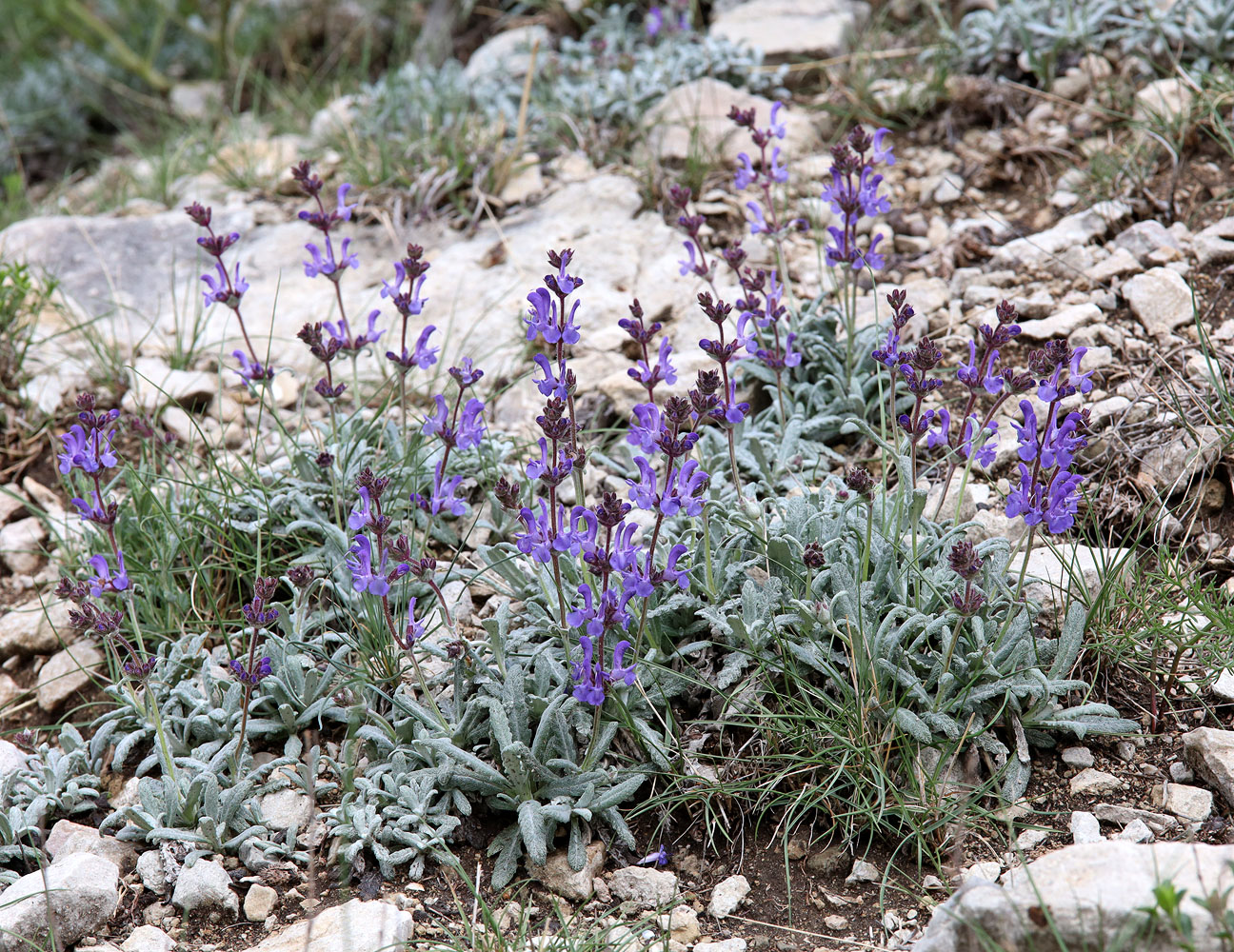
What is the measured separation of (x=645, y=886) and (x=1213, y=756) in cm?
138

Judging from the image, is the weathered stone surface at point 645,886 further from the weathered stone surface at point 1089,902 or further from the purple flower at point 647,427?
the purple flower at point 647,427

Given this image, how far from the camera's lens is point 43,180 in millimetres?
7395

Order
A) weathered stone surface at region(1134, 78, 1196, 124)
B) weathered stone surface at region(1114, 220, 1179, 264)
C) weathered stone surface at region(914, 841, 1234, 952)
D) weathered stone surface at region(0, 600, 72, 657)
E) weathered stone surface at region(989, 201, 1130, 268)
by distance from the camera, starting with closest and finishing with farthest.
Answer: weathered stone surface at region(914, 841, 1234, 952) → weathered stone surface at region(0, 600, 72, 657) → weathered stone surface at region(1114, 220, 1179, 264) → weathered stone surface at region(989, 201, 1130, 268) → weathered stone surface at region(1134, 78, 1196, 124)

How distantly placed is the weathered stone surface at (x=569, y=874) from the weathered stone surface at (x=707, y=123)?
3.45 m

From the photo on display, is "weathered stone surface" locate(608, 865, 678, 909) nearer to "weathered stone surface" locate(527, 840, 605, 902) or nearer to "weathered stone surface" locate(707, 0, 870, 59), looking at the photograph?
"weathered stone surface" locate(527, 840, 605, 902)

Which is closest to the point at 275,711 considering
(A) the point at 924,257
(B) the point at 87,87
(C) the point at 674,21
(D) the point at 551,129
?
(A) the point at 924,257

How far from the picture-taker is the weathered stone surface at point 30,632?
3408 mm

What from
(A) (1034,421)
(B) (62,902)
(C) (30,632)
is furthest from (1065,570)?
(C) (30,632)

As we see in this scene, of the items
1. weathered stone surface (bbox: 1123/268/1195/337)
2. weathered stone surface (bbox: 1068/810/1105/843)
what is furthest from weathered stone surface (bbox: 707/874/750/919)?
weathered stone surface (bbox: 1123/268/1195/337)

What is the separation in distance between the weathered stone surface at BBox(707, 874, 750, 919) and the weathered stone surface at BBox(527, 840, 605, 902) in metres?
0.29

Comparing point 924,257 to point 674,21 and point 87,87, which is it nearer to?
point 674,21

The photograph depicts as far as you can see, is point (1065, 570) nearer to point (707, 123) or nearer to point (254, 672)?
point (254, 672)

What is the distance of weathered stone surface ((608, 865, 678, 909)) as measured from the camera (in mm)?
2455

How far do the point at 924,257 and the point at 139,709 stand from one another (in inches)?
137
